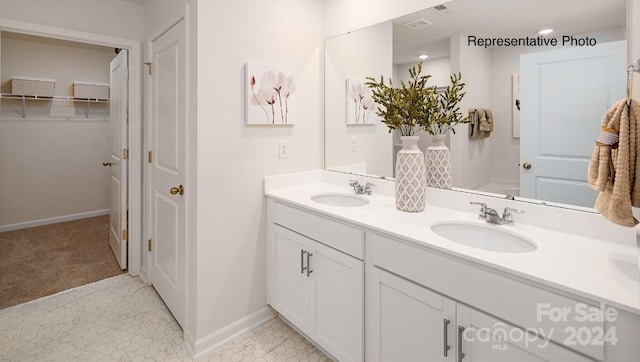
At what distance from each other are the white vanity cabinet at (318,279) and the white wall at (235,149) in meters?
0.18

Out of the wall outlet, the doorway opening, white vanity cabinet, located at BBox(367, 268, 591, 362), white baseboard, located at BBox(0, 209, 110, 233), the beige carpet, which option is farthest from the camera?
white baseboard, located at BBox(0, 209, 110, 233)

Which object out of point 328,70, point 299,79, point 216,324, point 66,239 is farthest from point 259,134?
point 66,239

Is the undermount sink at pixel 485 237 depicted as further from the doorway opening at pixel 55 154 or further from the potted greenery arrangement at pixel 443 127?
the doorway opening at pixel 55 154

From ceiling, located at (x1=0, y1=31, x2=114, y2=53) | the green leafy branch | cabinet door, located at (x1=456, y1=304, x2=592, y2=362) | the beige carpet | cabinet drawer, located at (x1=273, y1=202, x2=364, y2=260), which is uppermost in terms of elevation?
ceiling, located at (x1=0, y1=31, x2=114, y2=53)

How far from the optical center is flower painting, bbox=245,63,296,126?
6.40ft

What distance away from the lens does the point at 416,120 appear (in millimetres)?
1735

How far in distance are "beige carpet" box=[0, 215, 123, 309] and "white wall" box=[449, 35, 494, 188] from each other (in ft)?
9.61

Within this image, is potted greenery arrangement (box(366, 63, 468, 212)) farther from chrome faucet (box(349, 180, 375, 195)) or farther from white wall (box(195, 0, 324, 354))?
white wall (box(195, 0, 324, 354))

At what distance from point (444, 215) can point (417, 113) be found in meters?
0.56

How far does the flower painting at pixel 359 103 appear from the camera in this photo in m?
2.17

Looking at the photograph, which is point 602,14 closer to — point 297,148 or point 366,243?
point 366,243

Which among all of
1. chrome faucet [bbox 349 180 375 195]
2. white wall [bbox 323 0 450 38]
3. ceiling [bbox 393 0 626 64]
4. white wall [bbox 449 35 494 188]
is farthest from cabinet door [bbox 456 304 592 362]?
white wall [bbox 323 0 450 38]

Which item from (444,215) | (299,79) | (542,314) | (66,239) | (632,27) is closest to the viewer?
(542,314)

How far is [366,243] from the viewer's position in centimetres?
145
